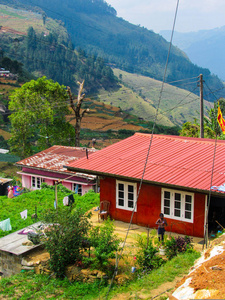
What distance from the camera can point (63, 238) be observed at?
36.6ft

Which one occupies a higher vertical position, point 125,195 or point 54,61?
point 54,61

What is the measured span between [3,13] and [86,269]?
20775cm

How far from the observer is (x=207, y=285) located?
623 cm

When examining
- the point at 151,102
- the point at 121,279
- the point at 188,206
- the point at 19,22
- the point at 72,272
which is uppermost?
the point at 19,22

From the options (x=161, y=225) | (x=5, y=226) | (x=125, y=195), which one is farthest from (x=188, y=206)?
(x=5, y=226)

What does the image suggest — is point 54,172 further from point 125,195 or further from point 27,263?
point 27,263

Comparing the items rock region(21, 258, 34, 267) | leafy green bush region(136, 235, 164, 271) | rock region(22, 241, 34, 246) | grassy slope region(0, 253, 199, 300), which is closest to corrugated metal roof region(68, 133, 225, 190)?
leafy green bush region(136, 235, 164, 271)

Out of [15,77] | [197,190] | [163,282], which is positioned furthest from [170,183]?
[15,77]

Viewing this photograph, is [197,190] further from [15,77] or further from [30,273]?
[15,77]

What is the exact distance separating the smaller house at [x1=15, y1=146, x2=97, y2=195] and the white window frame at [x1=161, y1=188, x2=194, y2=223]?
10977 millimetres

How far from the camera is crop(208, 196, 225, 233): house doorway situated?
13.1 meters

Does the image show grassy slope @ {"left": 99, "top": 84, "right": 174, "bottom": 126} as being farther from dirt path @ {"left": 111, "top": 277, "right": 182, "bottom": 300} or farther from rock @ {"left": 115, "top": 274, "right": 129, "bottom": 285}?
dirt path @ {"left": 111, "top": 277, "right": 182, "bottom": 300}

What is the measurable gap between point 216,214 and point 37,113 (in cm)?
2472

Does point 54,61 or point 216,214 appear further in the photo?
point 54,61
